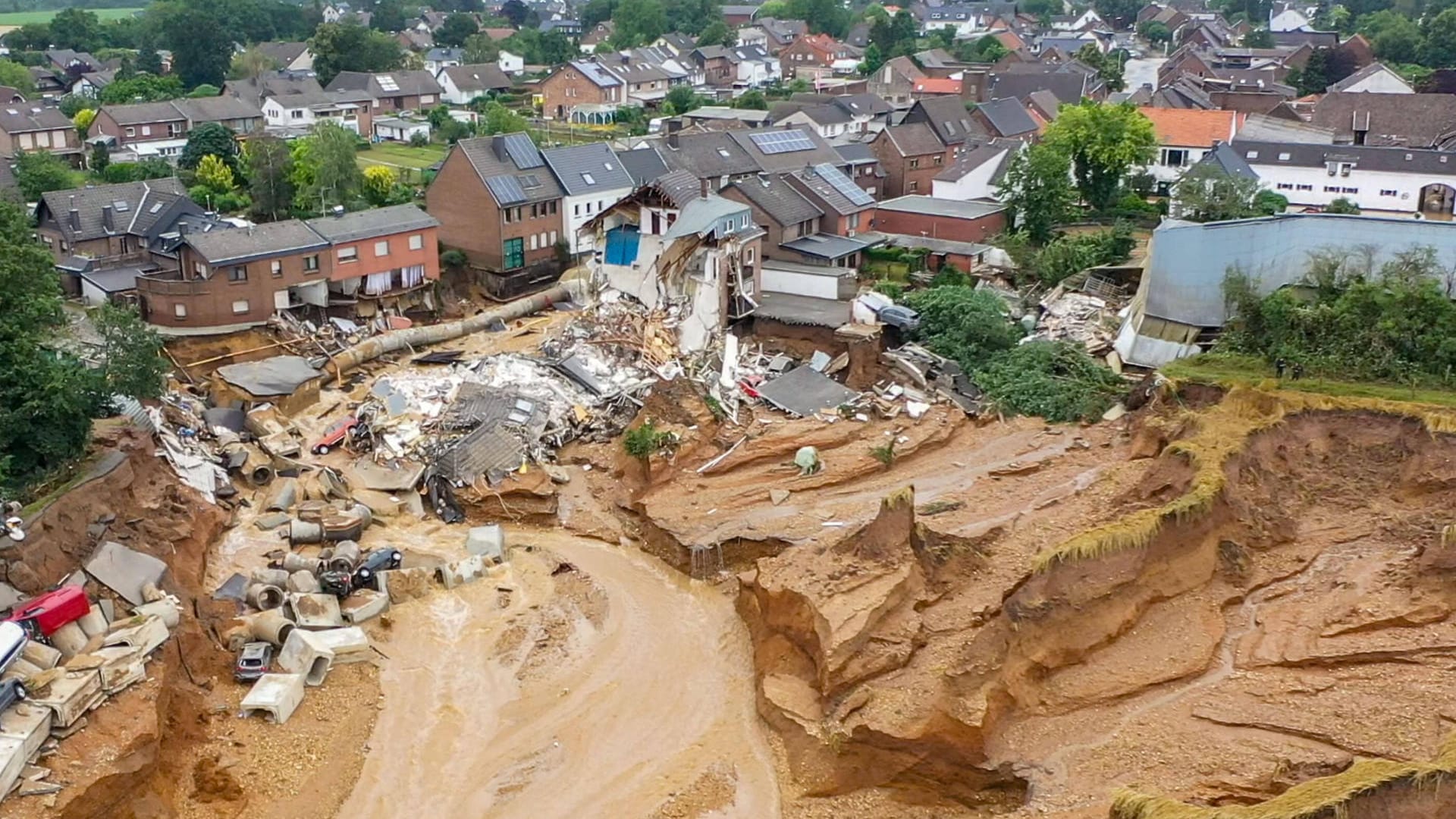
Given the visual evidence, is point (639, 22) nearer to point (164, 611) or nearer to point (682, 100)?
point (682, 100)

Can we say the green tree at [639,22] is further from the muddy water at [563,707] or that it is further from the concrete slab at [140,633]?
the concrete slab at [140,633]

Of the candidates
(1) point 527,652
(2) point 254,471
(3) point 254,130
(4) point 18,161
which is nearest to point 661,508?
(1) point 527,652

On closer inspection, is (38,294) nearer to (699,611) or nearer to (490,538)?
(490,538)

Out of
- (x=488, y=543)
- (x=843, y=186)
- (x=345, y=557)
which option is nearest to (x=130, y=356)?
(x=345, y=557)

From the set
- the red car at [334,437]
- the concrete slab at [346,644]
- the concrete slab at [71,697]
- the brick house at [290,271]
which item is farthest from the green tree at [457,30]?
the concrete slab at [71,697]

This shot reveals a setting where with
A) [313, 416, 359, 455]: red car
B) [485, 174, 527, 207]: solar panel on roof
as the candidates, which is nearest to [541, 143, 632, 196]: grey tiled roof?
[485, 174, 527, 207]: solar panel on roof
